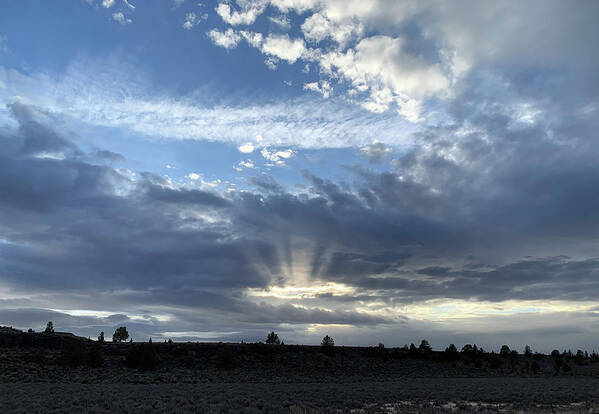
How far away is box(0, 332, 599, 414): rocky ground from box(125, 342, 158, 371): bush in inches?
6.6

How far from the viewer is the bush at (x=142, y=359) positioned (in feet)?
181

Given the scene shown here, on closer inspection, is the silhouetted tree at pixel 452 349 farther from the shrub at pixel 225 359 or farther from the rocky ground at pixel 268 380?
the shrub at pixel 225 359

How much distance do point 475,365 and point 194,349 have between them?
51.0 meters

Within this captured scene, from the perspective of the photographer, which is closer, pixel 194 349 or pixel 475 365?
pixel 194 349

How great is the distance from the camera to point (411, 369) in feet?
230

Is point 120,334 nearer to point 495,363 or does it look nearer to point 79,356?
A: point 79,356

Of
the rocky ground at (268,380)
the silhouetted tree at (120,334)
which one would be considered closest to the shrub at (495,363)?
the rocky ground at (268,380)

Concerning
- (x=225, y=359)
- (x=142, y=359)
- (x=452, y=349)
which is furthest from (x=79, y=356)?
(x=452, y=349)

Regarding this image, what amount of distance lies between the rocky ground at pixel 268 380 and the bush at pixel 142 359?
167 mm

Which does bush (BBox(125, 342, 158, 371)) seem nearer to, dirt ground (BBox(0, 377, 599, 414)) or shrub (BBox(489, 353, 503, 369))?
dirt ground (BBox(0, 377, 599, 414))

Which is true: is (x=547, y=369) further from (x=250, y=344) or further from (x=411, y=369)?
(x=250, y=344)

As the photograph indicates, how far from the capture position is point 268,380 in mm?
52875

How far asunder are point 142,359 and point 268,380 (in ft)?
56.7

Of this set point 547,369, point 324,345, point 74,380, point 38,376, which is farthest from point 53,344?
point 547,369
